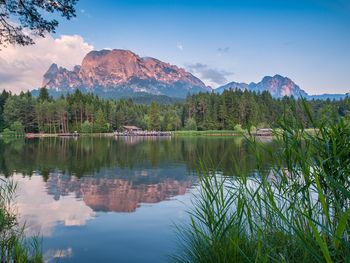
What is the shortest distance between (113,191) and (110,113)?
362 ft

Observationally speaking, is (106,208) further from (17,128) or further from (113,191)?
Result: (17,128)

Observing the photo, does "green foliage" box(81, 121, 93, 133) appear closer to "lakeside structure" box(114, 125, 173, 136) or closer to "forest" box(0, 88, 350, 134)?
"forest" box(0, 88, 350, 134)

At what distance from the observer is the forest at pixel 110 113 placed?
107312 millimetres

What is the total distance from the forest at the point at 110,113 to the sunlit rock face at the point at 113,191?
79.9 meters

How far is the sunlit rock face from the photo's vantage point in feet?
51.6

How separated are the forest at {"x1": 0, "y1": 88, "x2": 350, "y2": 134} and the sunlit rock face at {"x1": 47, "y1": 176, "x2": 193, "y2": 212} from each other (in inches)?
3147

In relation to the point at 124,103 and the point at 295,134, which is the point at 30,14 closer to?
the point at 295,134

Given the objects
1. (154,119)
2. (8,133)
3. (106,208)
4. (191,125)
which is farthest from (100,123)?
(106,208)

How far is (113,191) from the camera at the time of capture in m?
18.6

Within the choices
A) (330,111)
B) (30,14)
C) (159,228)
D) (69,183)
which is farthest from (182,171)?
(330,111)

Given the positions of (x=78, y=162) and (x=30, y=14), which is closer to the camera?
(x=30, y=14)

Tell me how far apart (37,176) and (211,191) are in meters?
22.2

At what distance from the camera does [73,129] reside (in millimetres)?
116875

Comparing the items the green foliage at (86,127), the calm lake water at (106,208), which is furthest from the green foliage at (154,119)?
the calm lake water at (106,208)
